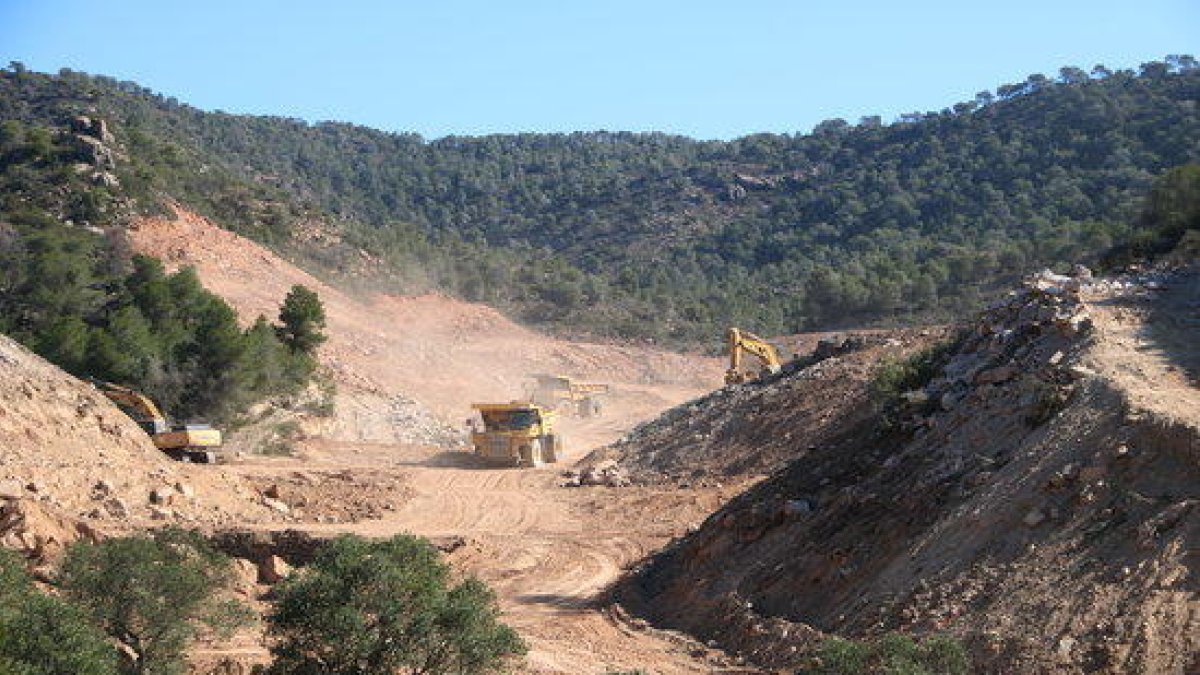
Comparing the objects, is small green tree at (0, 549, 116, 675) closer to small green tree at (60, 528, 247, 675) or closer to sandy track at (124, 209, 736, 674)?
small green tree at (60, 528, 247, 675)

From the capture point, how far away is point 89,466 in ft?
70.4

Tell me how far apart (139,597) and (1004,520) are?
892 centimetres

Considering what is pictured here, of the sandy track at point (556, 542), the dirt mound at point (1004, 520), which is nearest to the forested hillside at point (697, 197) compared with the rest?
the sandy track at point (556, 542)

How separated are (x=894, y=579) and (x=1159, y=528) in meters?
2.84

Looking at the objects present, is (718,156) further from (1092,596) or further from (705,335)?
(1092,596)

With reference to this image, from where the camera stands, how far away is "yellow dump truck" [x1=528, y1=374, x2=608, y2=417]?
4403cm

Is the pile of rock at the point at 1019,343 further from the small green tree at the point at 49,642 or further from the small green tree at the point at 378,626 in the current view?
the small green tree at the point at 49,642

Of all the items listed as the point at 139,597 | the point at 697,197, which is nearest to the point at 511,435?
the point at 139,597

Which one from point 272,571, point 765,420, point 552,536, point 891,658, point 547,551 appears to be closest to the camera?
point 891,658

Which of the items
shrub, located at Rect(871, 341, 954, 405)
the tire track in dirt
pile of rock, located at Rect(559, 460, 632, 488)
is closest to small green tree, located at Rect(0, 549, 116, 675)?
the tire track in dirt

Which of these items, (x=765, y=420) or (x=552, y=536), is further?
(x=765, y=420)

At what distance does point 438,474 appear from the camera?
29.7m

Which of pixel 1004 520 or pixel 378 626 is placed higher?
pixel 1004 520

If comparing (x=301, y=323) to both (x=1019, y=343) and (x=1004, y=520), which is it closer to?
(x=1019, y=343)
